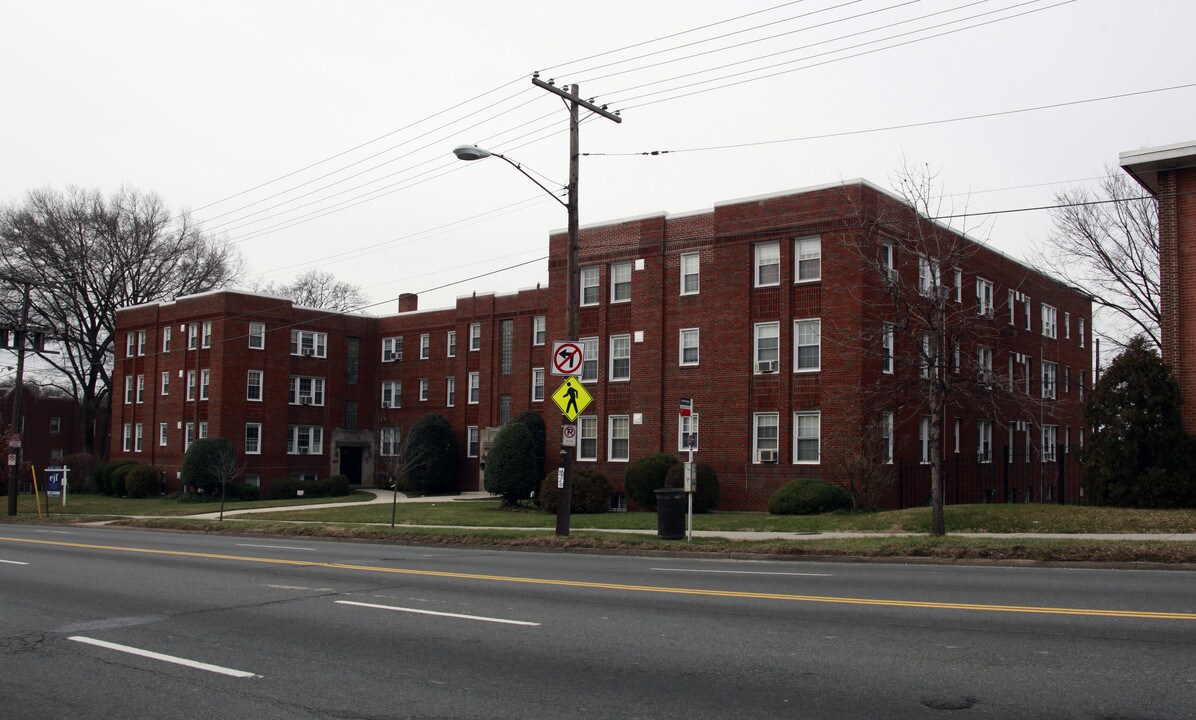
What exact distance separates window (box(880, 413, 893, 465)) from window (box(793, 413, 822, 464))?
193 cm

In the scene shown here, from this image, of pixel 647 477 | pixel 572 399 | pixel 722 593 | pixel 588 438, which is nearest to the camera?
pixel 722 593

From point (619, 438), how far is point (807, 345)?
790 centimetres

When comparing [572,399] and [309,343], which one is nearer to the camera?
[572,399]

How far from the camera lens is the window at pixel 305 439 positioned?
2071 inches

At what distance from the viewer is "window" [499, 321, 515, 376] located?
48.8 metres

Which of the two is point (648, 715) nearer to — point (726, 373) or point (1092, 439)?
point (1092, 439)

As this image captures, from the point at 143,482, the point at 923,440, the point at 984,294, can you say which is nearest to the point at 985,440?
the point at 984,294

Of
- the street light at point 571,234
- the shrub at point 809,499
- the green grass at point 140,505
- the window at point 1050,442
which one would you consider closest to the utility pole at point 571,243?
the street light at point 571,234

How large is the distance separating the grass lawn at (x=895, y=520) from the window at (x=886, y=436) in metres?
3.07

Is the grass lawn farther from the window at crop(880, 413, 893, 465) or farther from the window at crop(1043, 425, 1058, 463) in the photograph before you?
the window at crop(1043, 425, 1058, 463)

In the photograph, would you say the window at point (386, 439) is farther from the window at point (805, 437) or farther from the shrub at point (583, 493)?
the window at point (805, 437)

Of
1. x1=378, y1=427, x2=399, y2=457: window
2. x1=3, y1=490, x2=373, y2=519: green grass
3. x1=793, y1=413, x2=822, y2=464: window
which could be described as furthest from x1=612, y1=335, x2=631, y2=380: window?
x1=378, y1=427, x2=399, y2=457: window

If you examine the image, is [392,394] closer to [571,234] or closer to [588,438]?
[588,438]

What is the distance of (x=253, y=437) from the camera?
5094 centimetres
